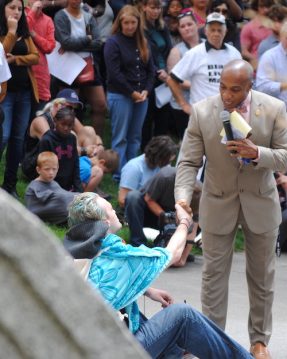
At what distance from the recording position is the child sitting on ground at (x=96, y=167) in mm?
9484

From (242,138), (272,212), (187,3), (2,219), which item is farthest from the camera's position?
(187,3)

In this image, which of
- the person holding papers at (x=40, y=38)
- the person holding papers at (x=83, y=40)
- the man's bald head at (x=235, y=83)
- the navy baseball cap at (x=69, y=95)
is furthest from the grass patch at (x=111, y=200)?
the man's bald head at (x=235, y=83)

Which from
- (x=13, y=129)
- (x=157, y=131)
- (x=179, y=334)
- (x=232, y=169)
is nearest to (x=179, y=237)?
(x=179, y=334)

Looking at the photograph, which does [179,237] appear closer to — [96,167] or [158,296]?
[158,296]

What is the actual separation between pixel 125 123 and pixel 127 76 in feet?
1.73

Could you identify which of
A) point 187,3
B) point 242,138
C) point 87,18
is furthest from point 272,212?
point 187,3

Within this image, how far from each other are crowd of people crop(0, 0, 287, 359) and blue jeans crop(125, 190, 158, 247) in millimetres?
13

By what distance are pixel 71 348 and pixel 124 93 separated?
934 centimetres

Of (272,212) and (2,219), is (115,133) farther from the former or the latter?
(2,219)

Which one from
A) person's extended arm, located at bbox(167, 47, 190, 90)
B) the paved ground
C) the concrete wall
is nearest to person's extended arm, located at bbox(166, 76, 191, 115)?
person's extended arm, located at bbox(167, 47, 190, 90)

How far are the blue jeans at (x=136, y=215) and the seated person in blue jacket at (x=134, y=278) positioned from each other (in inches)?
145

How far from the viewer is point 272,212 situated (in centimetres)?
576

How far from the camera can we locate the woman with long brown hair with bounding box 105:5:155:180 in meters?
10.2

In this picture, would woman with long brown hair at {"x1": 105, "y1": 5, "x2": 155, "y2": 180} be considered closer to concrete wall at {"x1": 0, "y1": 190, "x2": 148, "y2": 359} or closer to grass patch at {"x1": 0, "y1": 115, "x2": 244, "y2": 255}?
grass patch at {"x1": 0, "y1": 115, "x2": 244, "y2": 255}
